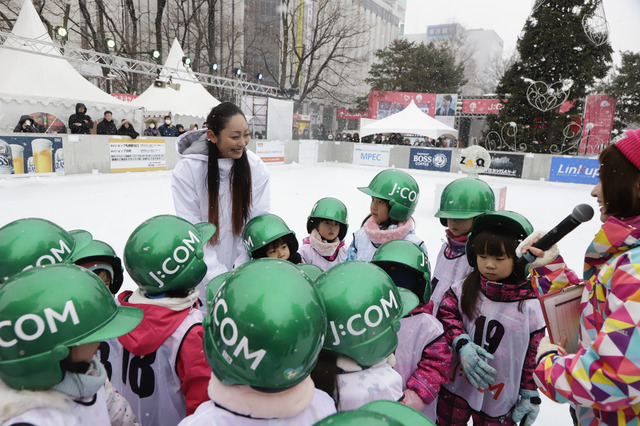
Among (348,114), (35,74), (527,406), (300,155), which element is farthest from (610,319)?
(348,114)

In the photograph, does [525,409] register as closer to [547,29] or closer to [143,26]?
[547,29]

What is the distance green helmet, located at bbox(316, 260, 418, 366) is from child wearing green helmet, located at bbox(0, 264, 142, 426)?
61 centimetres

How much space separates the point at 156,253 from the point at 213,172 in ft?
3.36

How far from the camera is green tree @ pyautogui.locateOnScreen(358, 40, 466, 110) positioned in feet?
108

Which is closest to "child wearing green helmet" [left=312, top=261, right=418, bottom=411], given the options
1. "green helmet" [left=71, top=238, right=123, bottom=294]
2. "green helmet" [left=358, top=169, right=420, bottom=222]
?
"green helmet" [left=71, top=238, right=123, bottom=294]

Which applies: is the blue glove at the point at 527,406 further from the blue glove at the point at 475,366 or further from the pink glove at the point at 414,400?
the pink glove at the point at 414,400

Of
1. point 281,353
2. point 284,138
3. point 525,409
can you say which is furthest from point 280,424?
point 284,138

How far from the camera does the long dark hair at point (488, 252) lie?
1.80 m

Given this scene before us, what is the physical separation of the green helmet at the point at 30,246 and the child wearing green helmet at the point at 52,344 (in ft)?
2.26

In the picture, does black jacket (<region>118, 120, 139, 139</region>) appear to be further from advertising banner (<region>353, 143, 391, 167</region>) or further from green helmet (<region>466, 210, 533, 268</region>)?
green helmet (<region>466, 210, 533, 268</region>)

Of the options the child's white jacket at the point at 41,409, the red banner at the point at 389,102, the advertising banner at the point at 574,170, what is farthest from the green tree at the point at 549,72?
the child's white jacket at the point at 41,409

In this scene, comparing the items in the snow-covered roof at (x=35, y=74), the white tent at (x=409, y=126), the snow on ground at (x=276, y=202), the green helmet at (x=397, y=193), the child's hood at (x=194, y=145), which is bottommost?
the snow on ground at (x=276, y=202)

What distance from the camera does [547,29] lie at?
1739 centimetres

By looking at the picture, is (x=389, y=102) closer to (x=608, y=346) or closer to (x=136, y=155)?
(x=136, y=155)
